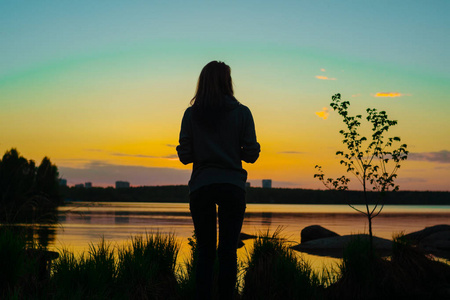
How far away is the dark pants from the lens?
453 centimetres

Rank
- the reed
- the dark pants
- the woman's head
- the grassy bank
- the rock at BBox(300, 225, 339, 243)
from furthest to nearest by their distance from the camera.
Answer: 1. the rock at BBox(300, 225, 339, 243)
2. the reed
3. the grassy bank
4. the woman's head
5. the dark pants

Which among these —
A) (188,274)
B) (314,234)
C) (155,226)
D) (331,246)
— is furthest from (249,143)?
(155,226)

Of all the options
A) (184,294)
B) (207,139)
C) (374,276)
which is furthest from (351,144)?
(207,139)

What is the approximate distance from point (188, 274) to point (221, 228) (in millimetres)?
2252

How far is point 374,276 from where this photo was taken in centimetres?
766

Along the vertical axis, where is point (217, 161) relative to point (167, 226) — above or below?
above

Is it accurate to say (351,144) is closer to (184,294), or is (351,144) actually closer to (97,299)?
(184,294)

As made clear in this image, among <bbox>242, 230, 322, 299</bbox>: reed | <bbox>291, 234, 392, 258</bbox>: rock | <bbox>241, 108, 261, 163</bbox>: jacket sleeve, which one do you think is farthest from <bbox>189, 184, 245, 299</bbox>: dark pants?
<bbox>291, 234, 392, 258</bbox>: rock

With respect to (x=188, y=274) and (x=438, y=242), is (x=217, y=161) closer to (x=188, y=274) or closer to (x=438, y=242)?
(x=188, y=274)

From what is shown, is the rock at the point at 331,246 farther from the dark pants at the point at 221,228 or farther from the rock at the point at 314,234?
the dark pants at the point at 221,228

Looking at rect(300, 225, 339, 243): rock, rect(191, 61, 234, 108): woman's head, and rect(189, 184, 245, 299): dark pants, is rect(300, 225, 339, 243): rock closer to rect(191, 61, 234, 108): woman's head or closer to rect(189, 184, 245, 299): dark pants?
rect(189, 184, 245, 299): dark pants

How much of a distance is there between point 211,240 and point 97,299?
56.7 inches

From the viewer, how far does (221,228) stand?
15.5ft

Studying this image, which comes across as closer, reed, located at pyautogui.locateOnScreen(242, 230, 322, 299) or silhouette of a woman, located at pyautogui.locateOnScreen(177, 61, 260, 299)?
silhouette of a woman, located at pyautogui.locateOnScreen(177, 61, 260, 299)
